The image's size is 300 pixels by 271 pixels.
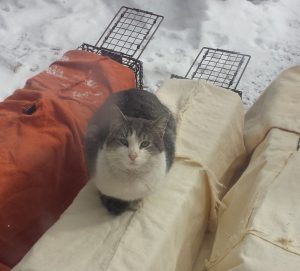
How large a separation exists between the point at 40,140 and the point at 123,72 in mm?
481

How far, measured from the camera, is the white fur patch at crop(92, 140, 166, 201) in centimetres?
110

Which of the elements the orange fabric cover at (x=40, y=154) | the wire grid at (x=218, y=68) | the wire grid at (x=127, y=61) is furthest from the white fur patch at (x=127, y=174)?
the wire grid at (x=218, y=68)

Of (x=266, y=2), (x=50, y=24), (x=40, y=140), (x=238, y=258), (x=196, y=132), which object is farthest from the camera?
(x=266, y=2)

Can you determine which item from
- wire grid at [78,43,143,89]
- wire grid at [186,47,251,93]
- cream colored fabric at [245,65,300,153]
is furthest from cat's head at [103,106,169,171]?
wire grid at [186,47,251,93]

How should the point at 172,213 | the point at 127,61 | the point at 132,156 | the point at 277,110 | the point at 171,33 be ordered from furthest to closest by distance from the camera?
the point at 171,33 < the point at 127,61 < the point at 277,110 < the point at 172,213 < the point at 132,156

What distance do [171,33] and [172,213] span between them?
1479 millimetres

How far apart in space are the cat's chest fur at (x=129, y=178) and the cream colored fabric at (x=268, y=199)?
27 centimetres

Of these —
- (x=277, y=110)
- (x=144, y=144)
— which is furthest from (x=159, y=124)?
(x=277, y=110)

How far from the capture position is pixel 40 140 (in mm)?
1316

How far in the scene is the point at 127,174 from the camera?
1134mm

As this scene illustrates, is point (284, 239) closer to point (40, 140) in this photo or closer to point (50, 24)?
point (40, 140)

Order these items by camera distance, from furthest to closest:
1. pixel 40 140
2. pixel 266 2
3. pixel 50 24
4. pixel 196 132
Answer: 1. pixel 266 2
2. pixel 50 24
3. pixel 196 132
4. pixel 40 140

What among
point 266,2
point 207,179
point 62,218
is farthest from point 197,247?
point 266,2

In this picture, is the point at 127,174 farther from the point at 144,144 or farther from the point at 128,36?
the point at 128,36
